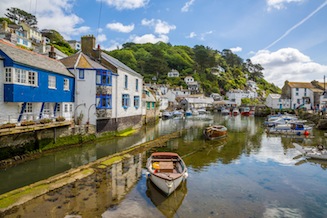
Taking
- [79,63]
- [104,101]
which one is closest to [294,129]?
[104,101]

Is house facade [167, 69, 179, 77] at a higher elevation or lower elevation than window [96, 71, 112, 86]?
higher

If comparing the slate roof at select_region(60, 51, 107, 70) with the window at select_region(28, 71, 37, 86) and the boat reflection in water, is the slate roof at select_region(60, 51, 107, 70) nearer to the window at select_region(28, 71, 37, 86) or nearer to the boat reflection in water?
the window at select_region(28, 71, 37, 86)

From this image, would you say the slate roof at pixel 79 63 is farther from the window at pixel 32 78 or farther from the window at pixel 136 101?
the window at pixel 136 101

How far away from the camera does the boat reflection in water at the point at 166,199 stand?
36.1ft

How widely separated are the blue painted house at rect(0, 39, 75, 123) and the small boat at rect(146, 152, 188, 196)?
38.5 ft

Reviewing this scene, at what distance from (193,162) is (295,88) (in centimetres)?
7537

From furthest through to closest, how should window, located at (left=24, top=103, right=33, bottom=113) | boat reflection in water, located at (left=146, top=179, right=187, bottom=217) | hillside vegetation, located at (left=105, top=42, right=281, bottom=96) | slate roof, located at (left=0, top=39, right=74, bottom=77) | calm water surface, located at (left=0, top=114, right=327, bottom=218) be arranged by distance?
hillside vegetation, located at (left=105, top=42, right=281, bottom=96), window, located at (left=24, top=103, right=33, bottom=113), slate roof, located at (left=0, top=39, right=74, bottom=77), boat reflection in water, located at (left=146, top=179, right=187, bottom=217), calm water surface, located at (left=0, top=114, right=327, bottom=218)

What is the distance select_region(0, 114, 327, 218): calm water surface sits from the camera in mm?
10883

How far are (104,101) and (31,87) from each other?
9114 mm

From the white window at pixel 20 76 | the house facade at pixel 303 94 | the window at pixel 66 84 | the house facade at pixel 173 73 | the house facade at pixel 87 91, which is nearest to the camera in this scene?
the white window at pixel 20 76

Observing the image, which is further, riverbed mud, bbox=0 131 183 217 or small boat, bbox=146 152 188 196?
small boat, bbox=146 152 188 196

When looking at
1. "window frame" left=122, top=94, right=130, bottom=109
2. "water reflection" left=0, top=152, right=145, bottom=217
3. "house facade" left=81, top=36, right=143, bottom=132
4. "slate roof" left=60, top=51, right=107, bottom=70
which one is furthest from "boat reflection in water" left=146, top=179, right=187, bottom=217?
A: "window frame" left=122, top=94, right=130, bottom=109

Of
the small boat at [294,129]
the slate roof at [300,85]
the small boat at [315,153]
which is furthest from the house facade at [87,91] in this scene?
the slate roof at [300,85]

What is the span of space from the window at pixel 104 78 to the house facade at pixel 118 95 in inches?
52.4
